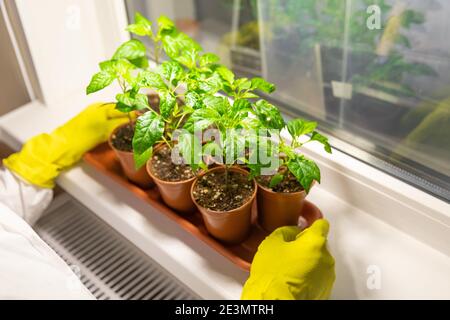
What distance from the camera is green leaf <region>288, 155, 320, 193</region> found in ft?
2.88

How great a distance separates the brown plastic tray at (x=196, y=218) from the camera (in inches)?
40.1

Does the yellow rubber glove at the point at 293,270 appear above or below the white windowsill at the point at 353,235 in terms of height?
above

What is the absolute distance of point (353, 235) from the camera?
108cm

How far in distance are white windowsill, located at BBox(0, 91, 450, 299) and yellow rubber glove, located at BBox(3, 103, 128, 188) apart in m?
0.08

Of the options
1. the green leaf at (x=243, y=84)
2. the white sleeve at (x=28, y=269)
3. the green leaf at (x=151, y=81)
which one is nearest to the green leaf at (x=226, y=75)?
the green leaf at (x=243, y=84)

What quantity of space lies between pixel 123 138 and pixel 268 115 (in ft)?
1.41

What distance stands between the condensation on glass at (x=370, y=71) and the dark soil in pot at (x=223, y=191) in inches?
13.4

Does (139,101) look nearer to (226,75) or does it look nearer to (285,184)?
(226,75)

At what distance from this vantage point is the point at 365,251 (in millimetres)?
1043

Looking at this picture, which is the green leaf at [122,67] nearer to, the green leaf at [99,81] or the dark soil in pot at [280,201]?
the green leaf at [99,81]

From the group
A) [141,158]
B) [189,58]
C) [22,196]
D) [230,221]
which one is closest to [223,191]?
[230,221]

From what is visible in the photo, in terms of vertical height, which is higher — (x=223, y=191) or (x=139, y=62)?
(x=139, y=62)
